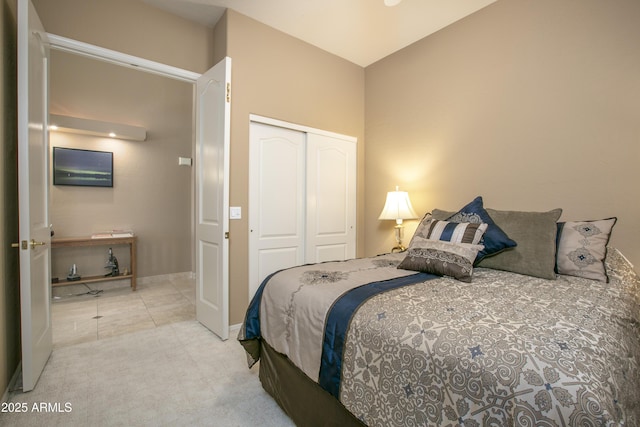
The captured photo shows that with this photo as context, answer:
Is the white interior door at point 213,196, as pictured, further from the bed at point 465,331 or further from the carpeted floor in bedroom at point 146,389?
the bed at point 465,331

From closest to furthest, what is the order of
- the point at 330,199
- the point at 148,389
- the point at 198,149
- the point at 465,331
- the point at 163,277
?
the point at 465,331 < the point at 148,389 < the point at 198,149 < the point at 330,199 < the point at 163,277

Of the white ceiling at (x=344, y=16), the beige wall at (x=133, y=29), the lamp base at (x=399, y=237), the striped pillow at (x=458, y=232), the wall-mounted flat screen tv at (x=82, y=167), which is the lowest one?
the lamp base at (x=399, y=237)

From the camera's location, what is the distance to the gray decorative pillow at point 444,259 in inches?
65.3

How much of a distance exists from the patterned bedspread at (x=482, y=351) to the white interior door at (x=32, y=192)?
1.52m

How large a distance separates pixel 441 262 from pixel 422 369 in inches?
35.6

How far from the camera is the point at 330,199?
3.55 metres

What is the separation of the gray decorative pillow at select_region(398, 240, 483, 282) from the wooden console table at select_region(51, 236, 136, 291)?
149 inches

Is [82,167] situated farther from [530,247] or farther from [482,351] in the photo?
[530,247]

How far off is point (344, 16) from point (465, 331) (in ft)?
9.69

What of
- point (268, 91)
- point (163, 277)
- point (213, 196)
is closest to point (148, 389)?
point (213, 196)

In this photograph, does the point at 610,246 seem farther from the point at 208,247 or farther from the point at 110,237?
the point at 110,237

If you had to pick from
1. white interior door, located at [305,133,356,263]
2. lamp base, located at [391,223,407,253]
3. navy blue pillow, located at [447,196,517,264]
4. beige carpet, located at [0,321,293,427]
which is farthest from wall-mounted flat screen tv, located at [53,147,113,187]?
navy blue pillow, located at [447,196,517,264]

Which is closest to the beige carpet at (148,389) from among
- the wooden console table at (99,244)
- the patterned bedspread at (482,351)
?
the patterned bedspread at (482,351)

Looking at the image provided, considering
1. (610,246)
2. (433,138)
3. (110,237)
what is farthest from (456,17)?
(110,237)
